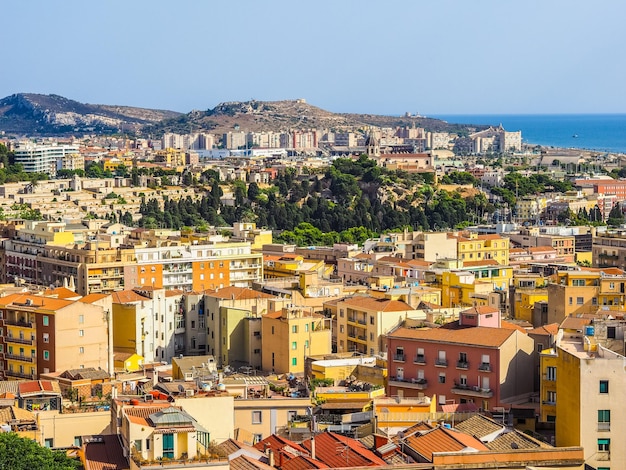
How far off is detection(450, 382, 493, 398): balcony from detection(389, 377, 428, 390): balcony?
1.95 ft

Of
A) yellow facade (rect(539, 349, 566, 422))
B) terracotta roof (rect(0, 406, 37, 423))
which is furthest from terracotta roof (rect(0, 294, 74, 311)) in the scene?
yellow facade (rect(539, 349, 566, 422))

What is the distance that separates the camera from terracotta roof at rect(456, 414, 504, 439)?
1953cm

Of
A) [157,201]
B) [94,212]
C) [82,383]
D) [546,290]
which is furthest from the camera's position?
[157,201]

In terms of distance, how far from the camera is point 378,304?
32531 mm

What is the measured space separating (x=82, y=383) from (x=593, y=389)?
386 inches

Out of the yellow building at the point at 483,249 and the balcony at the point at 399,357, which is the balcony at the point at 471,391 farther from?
the yellow building at the point at 483,249

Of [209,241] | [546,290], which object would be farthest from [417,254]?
[546,290]

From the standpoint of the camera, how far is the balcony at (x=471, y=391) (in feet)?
76.0

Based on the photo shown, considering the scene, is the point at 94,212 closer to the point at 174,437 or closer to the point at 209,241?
the point at 209,241

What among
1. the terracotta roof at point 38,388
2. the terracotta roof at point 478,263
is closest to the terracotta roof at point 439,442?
the terracotta roof at point 38,388

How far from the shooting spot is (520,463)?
17906 mm

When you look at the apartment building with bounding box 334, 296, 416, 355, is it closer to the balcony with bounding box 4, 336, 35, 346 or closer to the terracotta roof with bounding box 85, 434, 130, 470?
the balcony with bounding box 4, 336, 35, 346

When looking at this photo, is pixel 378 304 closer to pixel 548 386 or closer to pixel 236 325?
pixel 236 325

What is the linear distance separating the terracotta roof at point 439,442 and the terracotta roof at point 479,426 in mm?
626
